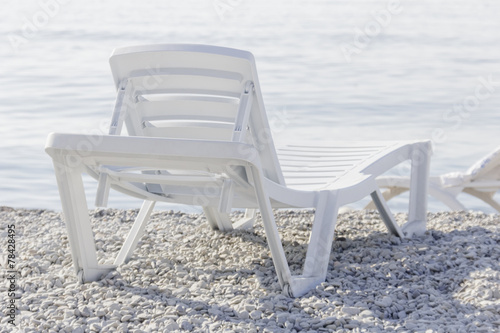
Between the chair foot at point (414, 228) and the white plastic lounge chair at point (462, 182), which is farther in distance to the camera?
the white plastic lounge chair at point (462, 182)

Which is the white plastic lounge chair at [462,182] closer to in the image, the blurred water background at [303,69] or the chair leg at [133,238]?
the blurred water background at [303,69]

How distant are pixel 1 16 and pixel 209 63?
25415 millimetres

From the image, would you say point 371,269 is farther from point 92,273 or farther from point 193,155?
point 92,273

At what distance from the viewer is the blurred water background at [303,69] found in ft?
38.9

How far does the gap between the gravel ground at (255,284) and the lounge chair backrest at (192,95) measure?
612 millimetres

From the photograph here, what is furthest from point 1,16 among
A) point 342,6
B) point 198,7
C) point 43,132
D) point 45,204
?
point 45,204

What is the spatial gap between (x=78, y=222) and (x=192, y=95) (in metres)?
0.80

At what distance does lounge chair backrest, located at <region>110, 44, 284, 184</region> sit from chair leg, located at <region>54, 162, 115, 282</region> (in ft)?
0.95

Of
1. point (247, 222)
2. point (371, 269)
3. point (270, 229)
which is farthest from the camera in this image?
point (247, 222)

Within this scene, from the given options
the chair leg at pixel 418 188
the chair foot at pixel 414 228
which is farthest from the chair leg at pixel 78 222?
the chair leg at pixel 418 188

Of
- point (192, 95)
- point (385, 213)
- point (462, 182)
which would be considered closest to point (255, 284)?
point (192, 95)

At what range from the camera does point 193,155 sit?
2.91 metres

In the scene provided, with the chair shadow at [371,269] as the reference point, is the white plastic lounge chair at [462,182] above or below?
above

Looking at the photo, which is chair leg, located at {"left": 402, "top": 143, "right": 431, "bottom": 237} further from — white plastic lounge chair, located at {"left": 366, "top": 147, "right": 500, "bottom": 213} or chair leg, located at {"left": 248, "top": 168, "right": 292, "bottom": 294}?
white plastic lounge chair, located at {"left": 366, "top": 147, "right": 500, "bottom": 213}
